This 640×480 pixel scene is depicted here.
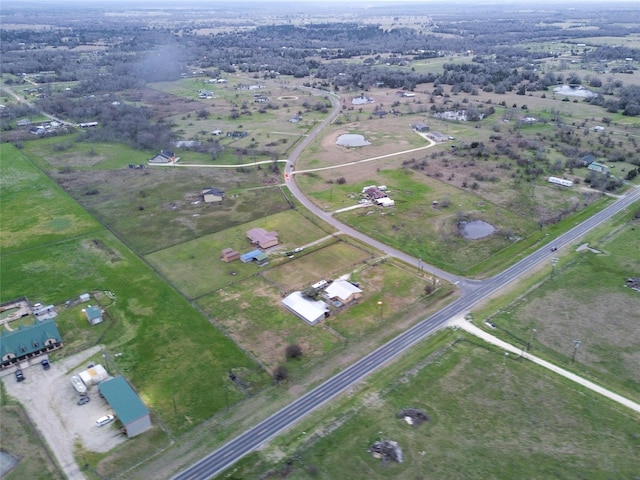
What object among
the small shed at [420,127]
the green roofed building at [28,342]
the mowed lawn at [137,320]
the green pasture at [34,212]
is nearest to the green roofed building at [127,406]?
the mowed lawn at [137,320]

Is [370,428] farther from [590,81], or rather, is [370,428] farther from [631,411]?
[590,81]

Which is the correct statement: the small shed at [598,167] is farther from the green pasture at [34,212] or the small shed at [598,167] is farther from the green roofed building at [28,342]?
the green roofed building at [28,342]

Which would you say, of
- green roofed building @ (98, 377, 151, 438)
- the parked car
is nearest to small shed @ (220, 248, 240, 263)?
green roofed building @ (98, 377, 151, 438)

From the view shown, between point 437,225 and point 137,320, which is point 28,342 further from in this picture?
point 437,225

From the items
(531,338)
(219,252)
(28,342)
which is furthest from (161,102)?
(531,338)

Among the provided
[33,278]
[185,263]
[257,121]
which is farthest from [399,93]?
[33,278]
